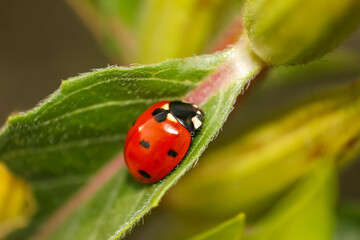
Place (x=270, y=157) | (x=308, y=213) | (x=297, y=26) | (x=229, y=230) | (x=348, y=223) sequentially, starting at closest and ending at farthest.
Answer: (x=297, y=26), (x=229, y=230), (x=308, y=213), (x=270, y=157), (x=348, y=223)

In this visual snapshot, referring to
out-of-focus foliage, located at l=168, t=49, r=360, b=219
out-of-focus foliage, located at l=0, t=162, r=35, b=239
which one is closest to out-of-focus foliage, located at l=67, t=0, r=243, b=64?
out-of-focus foliage, located at l=168, t=49, r=360, b=219

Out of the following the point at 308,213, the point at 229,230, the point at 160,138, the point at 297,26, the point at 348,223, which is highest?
the point at 297,26

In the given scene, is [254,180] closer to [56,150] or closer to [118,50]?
[56,150]

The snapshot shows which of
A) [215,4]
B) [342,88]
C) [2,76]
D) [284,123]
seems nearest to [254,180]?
[284,123]

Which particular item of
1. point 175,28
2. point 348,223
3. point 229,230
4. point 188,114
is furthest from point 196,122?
point 348,223

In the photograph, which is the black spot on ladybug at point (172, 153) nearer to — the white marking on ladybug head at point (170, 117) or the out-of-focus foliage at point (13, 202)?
the white marking on ladybug head at point (170, 117)

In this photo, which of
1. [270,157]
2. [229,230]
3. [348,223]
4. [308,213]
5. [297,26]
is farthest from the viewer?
[348,223]

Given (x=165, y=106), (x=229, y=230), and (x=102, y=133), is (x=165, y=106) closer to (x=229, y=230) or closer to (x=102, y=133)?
(x=102, y=133)
